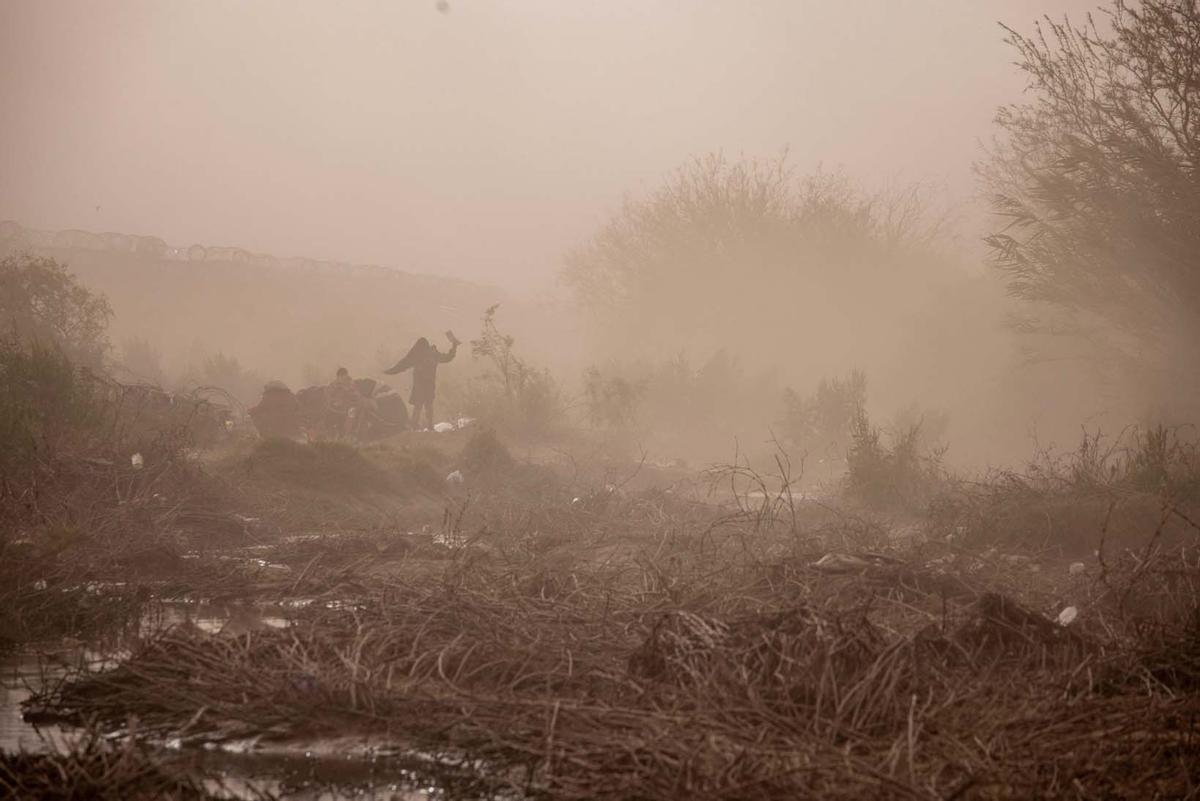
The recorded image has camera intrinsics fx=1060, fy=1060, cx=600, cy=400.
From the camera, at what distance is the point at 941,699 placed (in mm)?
4375

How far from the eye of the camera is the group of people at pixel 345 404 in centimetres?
1827

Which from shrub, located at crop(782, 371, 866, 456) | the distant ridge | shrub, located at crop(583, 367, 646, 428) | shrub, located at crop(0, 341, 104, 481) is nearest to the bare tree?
shrub, located at crop(782, 371, 866, 456)

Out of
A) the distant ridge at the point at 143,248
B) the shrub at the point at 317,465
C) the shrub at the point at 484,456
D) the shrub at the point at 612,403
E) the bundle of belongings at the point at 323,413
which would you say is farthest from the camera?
the distant ridge at the point at 143,248

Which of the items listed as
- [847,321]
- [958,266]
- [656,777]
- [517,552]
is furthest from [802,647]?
[958,266]

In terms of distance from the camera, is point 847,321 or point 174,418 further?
point 847,321

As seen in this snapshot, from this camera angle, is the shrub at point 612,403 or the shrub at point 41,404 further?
the shrub at point 612,403

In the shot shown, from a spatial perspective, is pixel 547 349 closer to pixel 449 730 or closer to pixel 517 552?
pixel 517 552

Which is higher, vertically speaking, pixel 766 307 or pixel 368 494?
pixel 766 307

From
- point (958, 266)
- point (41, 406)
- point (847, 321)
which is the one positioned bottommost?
point (41, 406)

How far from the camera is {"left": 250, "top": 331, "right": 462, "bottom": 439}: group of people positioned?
719 inches

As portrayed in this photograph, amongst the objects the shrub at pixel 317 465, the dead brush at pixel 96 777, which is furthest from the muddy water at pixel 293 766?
the shrub at pixel 317 465

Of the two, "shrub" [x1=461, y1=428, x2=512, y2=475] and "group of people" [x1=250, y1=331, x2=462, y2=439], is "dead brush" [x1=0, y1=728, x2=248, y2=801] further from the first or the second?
"group of people" [x1=250, y1=331, x2=462, y2=439]

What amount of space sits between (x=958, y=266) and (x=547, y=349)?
2516 cm

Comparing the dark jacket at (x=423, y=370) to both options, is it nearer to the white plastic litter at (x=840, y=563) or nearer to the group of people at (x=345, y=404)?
the group of people at (x=345, y=404)
